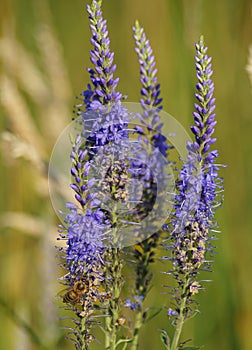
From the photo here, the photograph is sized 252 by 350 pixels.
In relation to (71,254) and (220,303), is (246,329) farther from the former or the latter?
(71,254)

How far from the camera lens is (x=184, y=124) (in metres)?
2.53

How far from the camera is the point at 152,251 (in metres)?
1.84

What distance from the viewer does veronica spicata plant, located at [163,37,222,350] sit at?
59.2 inches

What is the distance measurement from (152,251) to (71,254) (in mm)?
A: 399

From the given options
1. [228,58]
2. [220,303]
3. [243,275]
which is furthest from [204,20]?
[220,303]

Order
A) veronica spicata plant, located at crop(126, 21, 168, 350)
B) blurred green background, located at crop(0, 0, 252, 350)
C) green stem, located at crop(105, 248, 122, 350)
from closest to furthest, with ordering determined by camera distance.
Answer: green stem, located at crop(105, 248, 122, 350), veronica spicata plant, located at crop(126, 21, 168, 350), blurred green background, located at crop(0, 0, 252, 350)

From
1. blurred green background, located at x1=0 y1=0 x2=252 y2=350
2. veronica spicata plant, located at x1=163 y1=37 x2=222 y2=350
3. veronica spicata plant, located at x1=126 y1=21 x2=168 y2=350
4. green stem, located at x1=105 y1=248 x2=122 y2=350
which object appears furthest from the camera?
blurred green background, located at x1=0 y1=0 x2=252 y2=350

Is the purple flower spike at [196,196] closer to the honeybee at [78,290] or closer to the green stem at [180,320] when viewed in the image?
the green stem at [180,320]

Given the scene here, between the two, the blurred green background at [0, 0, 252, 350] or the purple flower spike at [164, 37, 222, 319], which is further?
the blurred green background at [0, 0, 252, 350]

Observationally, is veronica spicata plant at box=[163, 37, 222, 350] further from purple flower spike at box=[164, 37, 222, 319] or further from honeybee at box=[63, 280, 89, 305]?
honeybee at box=[63, 280, 89, 305]

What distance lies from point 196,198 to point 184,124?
1039 millimetres

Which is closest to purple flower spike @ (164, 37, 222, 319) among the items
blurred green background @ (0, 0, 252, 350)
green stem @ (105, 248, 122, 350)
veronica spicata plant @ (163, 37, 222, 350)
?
veronica spicata plant @ (163, 37, 222, 350)

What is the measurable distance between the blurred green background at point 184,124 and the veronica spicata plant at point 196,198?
1.25ft

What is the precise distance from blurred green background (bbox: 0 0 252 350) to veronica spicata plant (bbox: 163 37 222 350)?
15.0 inches
